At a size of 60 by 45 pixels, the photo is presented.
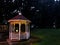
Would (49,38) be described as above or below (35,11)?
below

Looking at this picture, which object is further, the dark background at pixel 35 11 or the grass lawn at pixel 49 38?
the dark background at pixel 35 11

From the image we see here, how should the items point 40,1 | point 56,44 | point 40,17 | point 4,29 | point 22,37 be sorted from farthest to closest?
1. point 40,1
2. point 40,17
3. point 4,29
4. point 22,37
5. point 56,44

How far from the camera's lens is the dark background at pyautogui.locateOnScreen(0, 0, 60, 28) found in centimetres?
4325

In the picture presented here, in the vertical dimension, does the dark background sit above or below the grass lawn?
above

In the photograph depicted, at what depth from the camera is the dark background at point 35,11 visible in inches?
1703

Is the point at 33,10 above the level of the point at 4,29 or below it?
above

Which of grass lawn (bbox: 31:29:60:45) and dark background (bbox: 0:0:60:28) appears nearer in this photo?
grass lawn (bbox: 31:29:60:45)

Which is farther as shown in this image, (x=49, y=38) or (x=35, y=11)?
(x=35, y=11)

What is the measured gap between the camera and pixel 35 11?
44.9m

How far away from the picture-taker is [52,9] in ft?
147

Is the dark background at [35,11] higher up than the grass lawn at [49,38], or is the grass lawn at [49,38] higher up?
the dark background at [35,11]

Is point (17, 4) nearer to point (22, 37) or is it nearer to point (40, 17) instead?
point (40, 17)

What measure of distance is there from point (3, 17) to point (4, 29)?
7695 mm

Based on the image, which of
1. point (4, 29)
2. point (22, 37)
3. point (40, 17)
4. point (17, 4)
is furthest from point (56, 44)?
point (17, 4)
